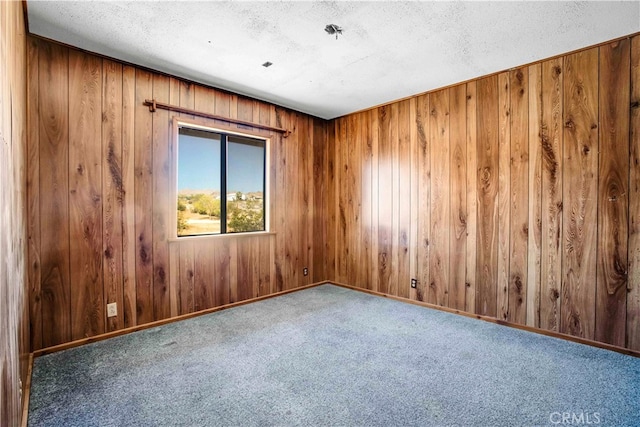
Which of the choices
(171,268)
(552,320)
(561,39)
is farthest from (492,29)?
(171,268)

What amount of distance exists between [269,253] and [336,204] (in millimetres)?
1292

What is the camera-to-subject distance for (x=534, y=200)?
2893 millimetres

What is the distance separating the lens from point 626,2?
200cm

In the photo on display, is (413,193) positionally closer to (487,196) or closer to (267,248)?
(487,196)

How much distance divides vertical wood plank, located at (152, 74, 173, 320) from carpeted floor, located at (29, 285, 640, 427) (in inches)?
13.6

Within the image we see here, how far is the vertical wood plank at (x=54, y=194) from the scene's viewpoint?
2.44m

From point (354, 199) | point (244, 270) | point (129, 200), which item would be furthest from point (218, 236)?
point (354, 199)

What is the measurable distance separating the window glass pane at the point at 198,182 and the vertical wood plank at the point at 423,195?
2.40 metres

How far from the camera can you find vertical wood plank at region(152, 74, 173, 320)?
9.94 feet

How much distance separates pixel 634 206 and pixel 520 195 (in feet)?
2.56

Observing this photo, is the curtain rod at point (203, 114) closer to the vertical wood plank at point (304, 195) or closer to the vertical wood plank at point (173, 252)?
the vertical wood plank at point (173, 252)

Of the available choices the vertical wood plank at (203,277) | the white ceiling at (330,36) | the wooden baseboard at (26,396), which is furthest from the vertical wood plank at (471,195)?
the wooden baseboard at (26,396)

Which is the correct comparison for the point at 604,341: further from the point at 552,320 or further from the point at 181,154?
the point at 181,154

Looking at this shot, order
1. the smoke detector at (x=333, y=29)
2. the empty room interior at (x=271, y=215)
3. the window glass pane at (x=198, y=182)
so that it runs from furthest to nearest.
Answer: the window glass pane at (x=198, y=182), the smoke detector at (x=333, y=29), the empty room interior at (x=271, y=215)
